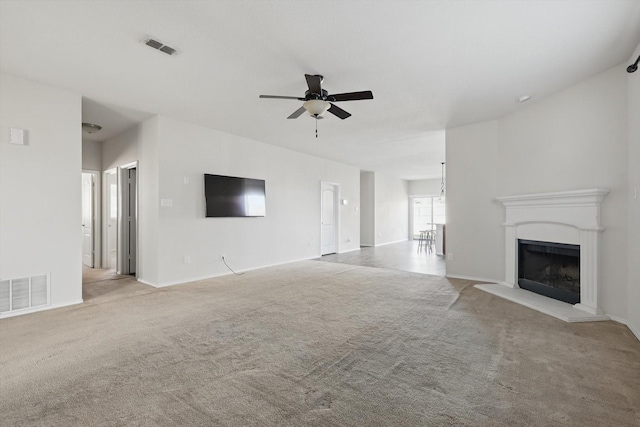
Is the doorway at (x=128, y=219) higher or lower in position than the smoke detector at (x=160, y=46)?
lower

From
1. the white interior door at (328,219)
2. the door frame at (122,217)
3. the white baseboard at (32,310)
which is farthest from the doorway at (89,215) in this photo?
the white interior door at (328,219)

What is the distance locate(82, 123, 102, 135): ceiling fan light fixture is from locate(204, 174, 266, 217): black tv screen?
213 centimetres

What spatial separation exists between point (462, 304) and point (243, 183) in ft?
14.8

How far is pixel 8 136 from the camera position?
3463mm

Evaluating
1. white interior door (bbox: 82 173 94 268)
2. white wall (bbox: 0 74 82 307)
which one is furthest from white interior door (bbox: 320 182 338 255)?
white wall (bbox: 0 74 82 307)

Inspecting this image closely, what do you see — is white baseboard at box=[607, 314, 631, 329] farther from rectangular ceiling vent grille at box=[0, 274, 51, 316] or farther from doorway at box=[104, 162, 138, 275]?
doorway at box=[104, 162, 138, 275]

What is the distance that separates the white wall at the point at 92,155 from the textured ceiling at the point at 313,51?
7.02 ft

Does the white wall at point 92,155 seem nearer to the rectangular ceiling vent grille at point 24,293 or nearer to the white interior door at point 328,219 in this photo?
the rectangular ceiling vent grille at point 24,293

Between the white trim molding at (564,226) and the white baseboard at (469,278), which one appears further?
the white baseboard at (469,278)

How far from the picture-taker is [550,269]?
14.0 ft

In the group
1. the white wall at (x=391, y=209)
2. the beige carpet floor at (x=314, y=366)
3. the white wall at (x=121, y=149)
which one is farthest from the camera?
the white wall at (x=391, y=209)

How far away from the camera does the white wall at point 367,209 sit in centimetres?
1099

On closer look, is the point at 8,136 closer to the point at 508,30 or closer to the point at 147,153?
the point at 147,153

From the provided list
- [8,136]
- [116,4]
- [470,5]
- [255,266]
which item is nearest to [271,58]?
[116,4]
